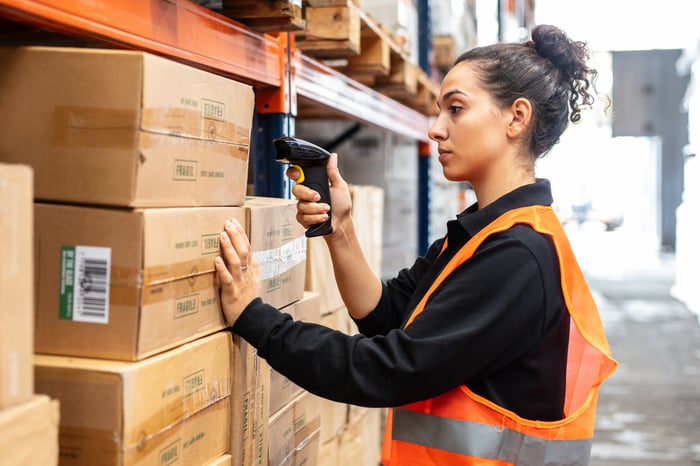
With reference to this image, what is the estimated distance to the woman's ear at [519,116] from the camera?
2.03 meters

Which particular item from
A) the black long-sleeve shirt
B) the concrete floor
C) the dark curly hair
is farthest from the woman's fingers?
the concrete floor

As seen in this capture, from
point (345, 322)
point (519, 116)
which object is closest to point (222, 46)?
point (519, 116)

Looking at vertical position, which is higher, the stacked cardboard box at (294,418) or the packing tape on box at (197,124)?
the packing tape on box at (197,124)

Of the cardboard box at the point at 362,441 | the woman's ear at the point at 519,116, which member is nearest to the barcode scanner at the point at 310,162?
the woman's ear at the point at 519,116

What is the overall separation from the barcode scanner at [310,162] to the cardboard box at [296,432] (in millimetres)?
595

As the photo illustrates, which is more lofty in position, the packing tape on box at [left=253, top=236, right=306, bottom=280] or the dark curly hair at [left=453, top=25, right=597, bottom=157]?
the dark curly hair at [left=453, top=25, right=597, bottom=157]

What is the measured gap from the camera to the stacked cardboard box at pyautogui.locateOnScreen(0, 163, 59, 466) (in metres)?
1.18

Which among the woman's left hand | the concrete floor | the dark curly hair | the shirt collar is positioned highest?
the dark curly hair

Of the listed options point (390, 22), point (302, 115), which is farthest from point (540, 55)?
point (302, 115)

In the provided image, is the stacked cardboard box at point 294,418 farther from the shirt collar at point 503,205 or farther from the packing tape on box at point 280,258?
the shirt collar at point 503,205

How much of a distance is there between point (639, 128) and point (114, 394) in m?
19.9

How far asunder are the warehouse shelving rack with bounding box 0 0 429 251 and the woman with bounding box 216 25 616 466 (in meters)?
0.50

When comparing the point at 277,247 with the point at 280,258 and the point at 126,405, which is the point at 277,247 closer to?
the point at 280,258

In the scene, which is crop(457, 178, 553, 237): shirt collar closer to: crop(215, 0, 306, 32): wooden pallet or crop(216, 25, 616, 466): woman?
crop(216, 25, 616, 466): woman
